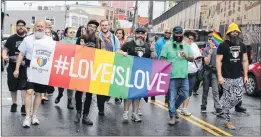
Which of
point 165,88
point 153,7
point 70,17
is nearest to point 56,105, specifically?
point 165,88

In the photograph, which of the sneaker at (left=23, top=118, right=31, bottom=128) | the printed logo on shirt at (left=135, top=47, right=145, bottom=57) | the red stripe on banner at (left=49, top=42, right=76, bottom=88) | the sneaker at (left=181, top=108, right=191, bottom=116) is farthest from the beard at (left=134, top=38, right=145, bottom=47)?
the sneaker at (left=23, top=118, right=31, bottom=128)

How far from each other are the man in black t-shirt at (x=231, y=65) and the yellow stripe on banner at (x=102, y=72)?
6.40 feet

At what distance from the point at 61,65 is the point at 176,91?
→ 2165 mm

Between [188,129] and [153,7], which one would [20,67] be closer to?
[188,129]

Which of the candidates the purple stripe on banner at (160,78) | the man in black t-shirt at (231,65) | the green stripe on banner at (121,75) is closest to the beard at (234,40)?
the man in black t-shirt at (231,65)

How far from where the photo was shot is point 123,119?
812cm

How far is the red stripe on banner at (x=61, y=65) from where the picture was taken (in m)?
7.64

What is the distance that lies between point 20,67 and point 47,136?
1.70 m

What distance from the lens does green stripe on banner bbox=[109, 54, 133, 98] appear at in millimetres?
7793

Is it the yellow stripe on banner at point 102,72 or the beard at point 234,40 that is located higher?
the beard at point 234,40

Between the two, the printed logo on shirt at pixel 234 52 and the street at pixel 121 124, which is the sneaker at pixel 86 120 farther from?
the printed logo on shirt at pixel 234 52

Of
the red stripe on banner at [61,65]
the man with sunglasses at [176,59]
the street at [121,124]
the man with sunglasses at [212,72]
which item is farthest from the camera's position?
the man with sunglasses at [212,72]

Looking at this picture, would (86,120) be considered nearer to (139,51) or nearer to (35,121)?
(35,121)

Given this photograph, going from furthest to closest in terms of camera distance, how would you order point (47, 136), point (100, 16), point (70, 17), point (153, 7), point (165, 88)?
1. point (100, 16)
2. point (70, 17)
3. point (153, 7)
4. point (165, 88)
5. point (47, 136)
